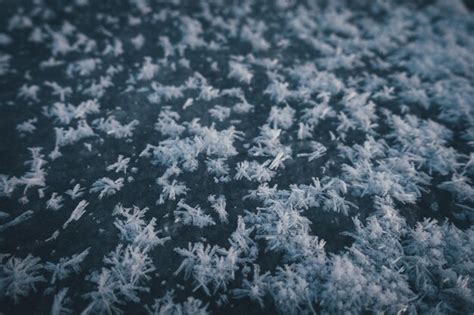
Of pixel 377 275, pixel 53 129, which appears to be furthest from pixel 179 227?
pixel 53 129

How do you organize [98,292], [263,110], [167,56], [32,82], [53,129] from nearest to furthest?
[98,292], [53,129], [263,110], [32,82], [167,56]

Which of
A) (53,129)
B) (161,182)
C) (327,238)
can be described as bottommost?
(53,129)

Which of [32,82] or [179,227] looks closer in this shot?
[179,227]

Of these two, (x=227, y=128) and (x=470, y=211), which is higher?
(x=470, y=211)

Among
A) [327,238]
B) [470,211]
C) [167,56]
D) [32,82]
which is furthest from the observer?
[167,56]

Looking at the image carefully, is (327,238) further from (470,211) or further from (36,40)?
(36,40)

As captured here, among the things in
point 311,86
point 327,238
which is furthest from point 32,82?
point 327,238
